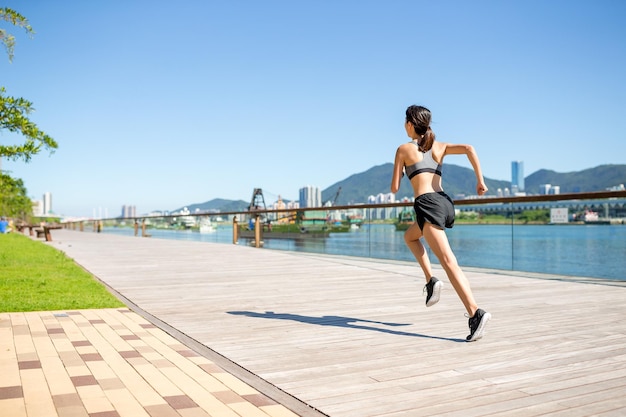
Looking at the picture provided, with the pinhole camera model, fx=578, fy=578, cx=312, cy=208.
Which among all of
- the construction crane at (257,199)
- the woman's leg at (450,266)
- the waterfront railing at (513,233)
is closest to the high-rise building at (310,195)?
the construction crane at (257,199)

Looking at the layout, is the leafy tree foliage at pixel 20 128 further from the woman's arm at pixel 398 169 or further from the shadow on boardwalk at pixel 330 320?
the woman's arm at pixel 398 169

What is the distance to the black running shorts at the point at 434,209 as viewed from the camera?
329 centimetres

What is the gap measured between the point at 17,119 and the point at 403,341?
498 centimetres

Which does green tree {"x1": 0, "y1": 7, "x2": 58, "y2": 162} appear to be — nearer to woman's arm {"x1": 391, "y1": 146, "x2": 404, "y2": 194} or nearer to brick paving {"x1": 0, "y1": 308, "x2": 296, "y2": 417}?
brick paving {"x1": 0, "y1": 308, "x2": 296, "y2": 417}

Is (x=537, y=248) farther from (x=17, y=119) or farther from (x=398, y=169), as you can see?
(x=17, y=119)

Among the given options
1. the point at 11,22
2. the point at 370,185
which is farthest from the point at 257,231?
the point at 370,185

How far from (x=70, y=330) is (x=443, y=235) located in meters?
2.28

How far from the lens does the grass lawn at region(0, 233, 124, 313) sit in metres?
4.47

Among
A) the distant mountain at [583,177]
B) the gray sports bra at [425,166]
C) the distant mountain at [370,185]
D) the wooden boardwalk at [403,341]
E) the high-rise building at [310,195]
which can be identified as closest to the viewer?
the wooden boardwalk at [403,341]

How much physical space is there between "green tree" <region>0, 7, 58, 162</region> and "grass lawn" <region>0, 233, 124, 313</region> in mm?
1411

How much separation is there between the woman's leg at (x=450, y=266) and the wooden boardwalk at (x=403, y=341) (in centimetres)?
23

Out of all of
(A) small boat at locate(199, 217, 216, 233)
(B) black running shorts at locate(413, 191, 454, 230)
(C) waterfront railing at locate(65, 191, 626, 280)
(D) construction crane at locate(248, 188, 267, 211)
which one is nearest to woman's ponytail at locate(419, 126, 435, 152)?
(B) black running shorts at locate(413, 191, 454, 230)

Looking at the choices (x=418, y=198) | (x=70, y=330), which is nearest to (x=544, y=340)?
(x=418, y=198)

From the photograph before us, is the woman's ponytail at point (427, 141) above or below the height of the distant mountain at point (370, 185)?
below
